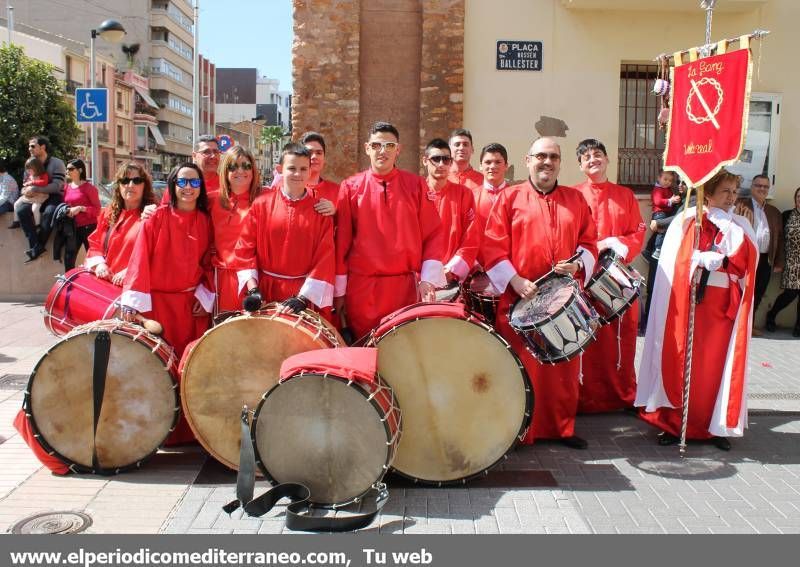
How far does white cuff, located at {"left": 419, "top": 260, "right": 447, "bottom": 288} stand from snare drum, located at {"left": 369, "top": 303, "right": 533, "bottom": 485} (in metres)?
0.61

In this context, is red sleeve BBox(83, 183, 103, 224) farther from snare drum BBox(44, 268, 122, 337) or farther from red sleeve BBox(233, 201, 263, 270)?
red sleeve BBox(233, 201, 263, 270)

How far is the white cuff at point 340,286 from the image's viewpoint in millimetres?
4941

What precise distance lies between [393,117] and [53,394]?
575 cm

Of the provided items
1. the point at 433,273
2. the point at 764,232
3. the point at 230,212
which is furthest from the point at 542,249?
the point at 764,232

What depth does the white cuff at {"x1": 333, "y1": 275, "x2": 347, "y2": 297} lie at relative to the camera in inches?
195

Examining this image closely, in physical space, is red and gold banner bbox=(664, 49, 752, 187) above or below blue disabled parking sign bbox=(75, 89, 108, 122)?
below

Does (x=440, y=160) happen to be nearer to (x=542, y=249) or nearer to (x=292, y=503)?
(x=542, y=249)

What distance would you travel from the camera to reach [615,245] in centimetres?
577

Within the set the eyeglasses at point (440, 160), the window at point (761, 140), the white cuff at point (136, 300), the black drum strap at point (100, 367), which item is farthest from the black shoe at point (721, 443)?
the window at point (761, 140)

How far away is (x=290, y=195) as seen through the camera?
4.84 meters

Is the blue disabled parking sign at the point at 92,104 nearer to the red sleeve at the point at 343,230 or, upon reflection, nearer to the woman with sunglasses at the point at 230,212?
the woman with sunglasses at the point at 230,212

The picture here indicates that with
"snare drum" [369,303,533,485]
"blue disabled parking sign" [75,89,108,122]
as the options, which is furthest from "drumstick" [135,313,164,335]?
"blue disabled parking sign" [75,89,108,122]

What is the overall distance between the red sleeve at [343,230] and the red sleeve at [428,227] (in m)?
0.47

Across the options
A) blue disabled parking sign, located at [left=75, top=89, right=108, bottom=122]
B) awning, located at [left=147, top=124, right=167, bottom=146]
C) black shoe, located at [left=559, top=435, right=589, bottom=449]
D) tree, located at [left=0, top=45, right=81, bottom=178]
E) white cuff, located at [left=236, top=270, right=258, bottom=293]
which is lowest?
black shoe, located at [left=559, top=435, right=589, bottom=449]
